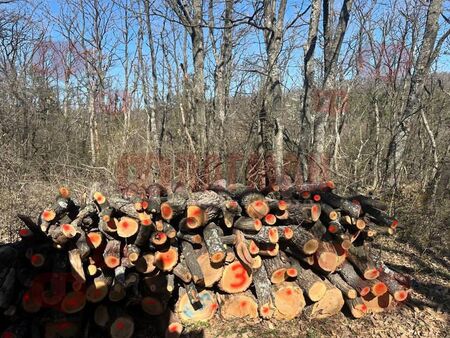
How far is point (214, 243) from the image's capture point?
11.5ft

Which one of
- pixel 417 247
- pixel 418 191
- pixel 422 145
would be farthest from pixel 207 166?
pixel 422 145

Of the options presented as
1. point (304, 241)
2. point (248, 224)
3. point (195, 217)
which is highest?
point (195, 217)

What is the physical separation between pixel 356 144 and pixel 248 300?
9874 millimetres

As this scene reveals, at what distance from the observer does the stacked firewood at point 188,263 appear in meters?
3.14

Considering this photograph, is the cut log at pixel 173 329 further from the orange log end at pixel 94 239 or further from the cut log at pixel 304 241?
the cut log at pixel 304 241

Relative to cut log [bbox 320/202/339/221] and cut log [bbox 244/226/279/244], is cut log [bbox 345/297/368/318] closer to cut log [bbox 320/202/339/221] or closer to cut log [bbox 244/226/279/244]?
cut log [bbox 320/202/339/221]

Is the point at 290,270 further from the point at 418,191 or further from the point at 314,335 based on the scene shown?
the point at 418,191

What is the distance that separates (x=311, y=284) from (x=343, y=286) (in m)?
0.41

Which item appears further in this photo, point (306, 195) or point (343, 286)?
point (306, 195)

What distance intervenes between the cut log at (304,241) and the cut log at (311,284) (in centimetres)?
31

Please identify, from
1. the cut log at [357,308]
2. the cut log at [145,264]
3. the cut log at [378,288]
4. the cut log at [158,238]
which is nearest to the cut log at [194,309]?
the cut log at [145,264]

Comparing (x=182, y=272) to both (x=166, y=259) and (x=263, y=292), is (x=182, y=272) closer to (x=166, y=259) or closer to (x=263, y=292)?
(x=166, y=259)

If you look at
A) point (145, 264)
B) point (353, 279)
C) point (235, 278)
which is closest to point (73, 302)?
point (145, 264)

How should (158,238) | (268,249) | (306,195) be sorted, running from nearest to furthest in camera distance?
(158,238)
(268,249)
(306,195)
